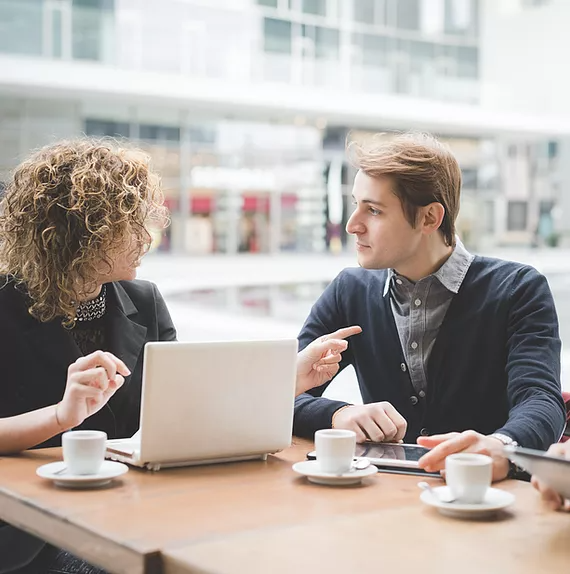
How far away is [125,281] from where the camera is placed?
8.16 feet

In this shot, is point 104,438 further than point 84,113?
No

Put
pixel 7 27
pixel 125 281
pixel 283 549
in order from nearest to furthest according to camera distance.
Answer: pixel 283 549, pixel 125 281, pixel 7 27

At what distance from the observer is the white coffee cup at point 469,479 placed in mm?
1525

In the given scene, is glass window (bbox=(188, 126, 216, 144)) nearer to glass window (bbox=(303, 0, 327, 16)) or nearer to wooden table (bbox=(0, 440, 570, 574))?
glass window (bbox=(303, 0, 327, 16))

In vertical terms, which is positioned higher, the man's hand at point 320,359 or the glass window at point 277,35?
the glass window at point 277,35

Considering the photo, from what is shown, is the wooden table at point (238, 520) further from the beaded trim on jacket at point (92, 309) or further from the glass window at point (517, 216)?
the glass window at point (517, 216)

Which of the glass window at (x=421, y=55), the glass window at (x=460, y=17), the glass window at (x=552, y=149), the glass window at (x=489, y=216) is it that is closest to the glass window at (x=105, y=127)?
the glass window at (x=421, y=55)

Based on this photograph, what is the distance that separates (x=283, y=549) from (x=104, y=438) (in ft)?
1.73

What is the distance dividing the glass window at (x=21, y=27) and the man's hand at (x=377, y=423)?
55.3ft

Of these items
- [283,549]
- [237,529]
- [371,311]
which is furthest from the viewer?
[371,311]

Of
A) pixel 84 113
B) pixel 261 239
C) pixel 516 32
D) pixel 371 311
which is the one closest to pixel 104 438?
pixel 371 311

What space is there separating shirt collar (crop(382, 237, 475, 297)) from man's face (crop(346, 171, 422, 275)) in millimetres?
93

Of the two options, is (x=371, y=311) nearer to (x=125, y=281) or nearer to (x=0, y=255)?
(x=125, y=281)

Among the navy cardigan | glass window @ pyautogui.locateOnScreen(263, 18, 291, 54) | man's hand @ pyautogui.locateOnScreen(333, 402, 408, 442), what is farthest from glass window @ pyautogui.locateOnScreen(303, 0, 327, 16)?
man's hand @ pyautogui.locateOnScreen(333, 402, 408, 442)
